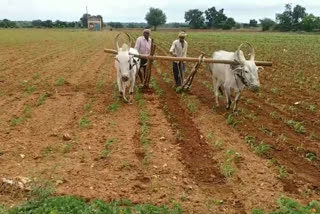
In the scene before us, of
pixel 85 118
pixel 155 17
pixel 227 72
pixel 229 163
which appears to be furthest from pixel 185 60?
pixel 155 17

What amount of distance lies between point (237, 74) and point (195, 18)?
10025 centimetres

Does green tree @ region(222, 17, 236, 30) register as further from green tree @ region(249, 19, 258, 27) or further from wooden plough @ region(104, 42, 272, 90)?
wooden plough @ region(104, 42, 272, 90)

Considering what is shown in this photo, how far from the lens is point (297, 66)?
20.2 meters

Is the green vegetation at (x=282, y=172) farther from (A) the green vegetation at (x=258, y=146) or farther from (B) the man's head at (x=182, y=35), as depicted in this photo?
(B) the man's head at (x=182, y=35)

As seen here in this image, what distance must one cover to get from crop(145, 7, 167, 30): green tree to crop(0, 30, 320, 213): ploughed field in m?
107

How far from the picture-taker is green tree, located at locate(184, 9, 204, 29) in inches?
4210

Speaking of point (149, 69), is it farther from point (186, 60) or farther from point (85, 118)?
point (85, 118)

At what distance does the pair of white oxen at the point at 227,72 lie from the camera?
31.3ft

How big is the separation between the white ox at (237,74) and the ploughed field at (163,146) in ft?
2.09

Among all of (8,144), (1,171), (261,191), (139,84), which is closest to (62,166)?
(1,171)

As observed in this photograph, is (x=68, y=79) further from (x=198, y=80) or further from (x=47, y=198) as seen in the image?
(x=47, y=198)

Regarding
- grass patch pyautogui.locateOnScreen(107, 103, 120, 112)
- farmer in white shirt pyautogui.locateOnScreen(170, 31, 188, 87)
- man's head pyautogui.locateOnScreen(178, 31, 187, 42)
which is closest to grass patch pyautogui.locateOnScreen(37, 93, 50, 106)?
grass patch pyautogui.locateOnScreen(107, 103, 120, 112)

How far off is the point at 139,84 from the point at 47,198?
8.48 metres

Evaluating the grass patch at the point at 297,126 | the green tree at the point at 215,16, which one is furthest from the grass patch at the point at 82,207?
the green tree at the point at 215,16
